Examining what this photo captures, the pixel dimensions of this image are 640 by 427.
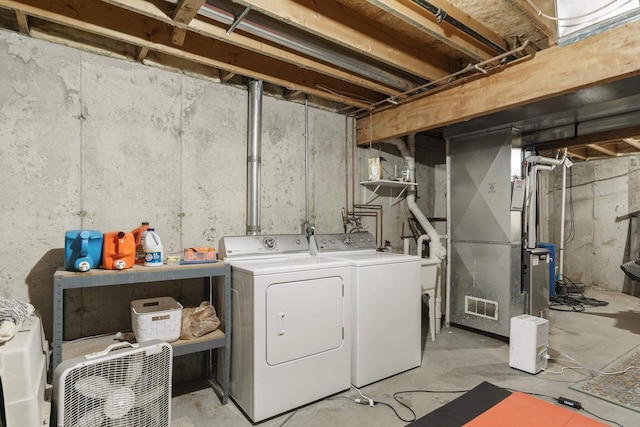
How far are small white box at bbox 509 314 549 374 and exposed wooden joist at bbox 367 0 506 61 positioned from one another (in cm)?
222

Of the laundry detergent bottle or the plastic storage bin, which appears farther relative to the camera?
the plastic storage bin

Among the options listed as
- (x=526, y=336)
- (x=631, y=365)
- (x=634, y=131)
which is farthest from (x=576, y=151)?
(x=526, y=336)

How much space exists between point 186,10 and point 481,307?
3869 mm

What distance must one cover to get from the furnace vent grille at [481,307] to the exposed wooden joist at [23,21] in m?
4.50

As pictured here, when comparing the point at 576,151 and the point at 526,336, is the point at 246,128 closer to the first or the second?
the point at 526,336

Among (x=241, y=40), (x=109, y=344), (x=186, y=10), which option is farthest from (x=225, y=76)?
(x=109, y=344)

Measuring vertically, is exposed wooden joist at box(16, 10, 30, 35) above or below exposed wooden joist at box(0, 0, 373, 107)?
below

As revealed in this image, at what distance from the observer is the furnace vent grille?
12.2 ft

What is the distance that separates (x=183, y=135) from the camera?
279cm

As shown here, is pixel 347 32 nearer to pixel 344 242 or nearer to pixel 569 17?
pixel 569 17

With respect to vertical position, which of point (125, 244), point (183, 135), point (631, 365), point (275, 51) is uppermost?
point (275, 51)

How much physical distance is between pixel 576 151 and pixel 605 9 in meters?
5.04

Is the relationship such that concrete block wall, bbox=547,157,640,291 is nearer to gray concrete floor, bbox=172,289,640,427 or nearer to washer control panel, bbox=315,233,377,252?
gray concrete floor, bbox=172,289,640,427

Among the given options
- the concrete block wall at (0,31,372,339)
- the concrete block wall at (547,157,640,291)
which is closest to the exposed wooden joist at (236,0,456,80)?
the concrete block wall at (0,31,372,339)
